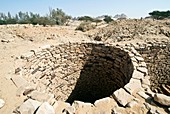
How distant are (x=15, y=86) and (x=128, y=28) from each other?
850cm

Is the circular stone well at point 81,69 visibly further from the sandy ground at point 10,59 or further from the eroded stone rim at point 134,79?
the sandy ground at point 10,59

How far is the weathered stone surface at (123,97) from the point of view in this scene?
2.94 metres

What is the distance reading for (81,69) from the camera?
6.76m

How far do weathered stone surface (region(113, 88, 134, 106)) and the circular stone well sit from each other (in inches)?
90.2

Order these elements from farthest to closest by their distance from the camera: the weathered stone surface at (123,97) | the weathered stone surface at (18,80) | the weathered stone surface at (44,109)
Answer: the weathered stone surface at (18,80) < the weathered stone surface at (123,97) < the weathered stone surface at (44,109)

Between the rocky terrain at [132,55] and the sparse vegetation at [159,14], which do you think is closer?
the rocky terrain at [132,55]

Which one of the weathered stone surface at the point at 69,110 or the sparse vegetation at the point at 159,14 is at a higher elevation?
the sparse vegetation at the point at 159,14

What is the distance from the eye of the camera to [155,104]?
2.81 m

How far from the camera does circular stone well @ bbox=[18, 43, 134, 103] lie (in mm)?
5773

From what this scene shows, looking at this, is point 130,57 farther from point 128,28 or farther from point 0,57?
point 128,28

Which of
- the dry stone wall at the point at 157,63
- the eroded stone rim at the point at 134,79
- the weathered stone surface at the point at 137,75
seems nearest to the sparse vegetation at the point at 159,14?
the dry stone wall at the point at 157,63

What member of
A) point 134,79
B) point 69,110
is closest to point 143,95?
point 134,79

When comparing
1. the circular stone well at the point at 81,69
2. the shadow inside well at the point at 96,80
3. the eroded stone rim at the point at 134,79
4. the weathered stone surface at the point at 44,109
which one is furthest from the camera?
the shadow inside well at the point at 96,80

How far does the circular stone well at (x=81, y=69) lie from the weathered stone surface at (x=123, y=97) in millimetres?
2290
